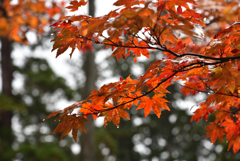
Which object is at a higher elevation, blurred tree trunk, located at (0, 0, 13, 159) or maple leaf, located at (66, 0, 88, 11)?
maple leaf, located at (66, 0, 88, 11)

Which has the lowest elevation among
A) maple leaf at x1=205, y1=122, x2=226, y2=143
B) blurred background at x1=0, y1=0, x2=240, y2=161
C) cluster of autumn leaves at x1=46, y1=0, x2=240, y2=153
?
blurred background at x1=0, y1=0, x2=240, y2=161

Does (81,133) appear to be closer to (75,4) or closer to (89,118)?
(89,118)

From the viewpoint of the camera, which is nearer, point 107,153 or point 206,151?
point 107,153

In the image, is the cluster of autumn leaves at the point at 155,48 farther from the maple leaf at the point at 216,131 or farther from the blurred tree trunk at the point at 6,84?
the blurred tree trunk at the point at 6,84

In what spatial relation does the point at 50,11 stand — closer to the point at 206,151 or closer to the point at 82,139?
the point at 82,139

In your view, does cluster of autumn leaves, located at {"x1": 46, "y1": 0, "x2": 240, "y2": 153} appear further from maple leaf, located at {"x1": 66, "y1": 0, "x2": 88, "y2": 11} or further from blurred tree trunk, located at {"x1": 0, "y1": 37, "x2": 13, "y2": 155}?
blurred tree trunk, located at {"x1": 0, "y1": 37, "x2": 13, "y2": 155}

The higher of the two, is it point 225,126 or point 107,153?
point 225,126

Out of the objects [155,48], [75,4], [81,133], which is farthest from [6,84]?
[155,48]

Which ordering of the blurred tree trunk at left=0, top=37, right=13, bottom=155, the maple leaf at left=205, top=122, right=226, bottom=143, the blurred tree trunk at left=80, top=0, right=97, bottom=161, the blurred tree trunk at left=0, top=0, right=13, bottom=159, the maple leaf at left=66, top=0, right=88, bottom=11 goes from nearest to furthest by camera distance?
the maple leaf at left=66, top=0, right=88, bottom=11 < the maple leaf at left=205, top=122, right=226, bottom=143 < the blurred tree trunk at left=80, top=0, right=97, bottom=161 < the blurred tree trunk at left=0, top=0, right=13, bottom=159 < the blurred tree trunk at left=0, top=37, right=13, bottom=155

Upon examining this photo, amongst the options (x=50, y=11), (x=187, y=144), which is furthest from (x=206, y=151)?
(x=50, y=11)

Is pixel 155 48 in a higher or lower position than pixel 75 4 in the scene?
lower

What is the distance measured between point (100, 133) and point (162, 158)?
7.33 m

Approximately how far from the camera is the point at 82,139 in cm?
492

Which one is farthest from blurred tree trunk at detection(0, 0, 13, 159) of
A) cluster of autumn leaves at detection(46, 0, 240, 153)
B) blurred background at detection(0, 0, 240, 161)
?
cluster of autumn leaves at detection(46, 0, 240, 153)
